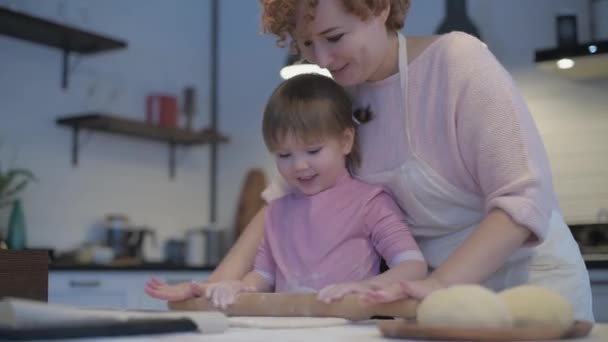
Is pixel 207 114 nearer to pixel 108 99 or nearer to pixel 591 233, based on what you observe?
pixel 108 99

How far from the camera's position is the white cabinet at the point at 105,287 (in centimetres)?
313

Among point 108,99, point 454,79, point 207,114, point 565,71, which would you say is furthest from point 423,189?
point 207,114

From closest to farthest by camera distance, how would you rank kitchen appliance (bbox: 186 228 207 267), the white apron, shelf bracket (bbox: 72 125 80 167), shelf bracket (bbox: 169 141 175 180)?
the white apron
shelf bracket (bbox: 72 125 80 167)
kitchen appliance (bbox: 186 228 207 267)
shelf bracket (bbox: 169 141 175 180)

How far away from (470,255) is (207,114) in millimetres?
3506

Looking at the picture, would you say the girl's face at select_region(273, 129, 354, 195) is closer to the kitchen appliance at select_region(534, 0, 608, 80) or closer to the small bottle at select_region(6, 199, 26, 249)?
the kitchen appliance at select_region(534, 0, 608, 80)

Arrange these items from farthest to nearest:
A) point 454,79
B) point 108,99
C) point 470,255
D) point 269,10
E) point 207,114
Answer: point 207,114, point 108,99, point 269,10, point 454,79, point 470,255

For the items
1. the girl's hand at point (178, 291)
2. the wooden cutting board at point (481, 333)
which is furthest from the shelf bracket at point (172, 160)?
the wooden cutting board at point (481, 333)

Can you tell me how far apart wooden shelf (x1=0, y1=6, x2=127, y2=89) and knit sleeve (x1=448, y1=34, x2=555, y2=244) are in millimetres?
2488

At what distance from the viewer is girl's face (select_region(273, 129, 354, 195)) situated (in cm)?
137

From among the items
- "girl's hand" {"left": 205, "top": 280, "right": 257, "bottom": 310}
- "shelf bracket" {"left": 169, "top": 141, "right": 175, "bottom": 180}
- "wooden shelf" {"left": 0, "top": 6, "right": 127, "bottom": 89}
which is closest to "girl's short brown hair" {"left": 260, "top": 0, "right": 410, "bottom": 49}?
"girl's hand" {"left": 205, "top": 280, "right": 257, "bottom": 310}

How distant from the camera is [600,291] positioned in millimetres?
2574

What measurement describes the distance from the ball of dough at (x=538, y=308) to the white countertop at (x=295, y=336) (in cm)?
3

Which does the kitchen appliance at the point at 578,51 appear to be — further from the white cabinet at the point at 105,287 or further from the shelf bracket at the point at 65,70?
the shelf bracket at the point at 65,70

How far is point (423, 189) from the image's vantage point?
1241 millimetres
